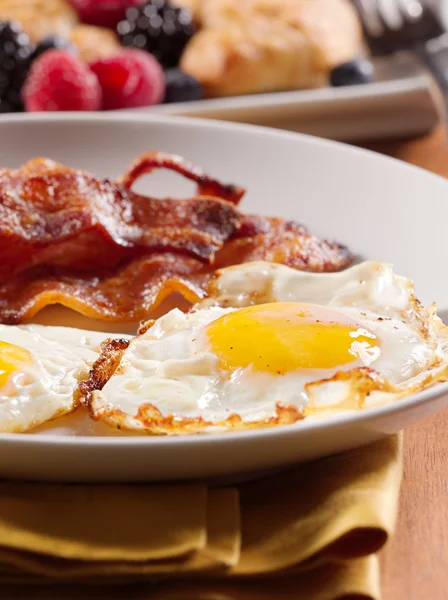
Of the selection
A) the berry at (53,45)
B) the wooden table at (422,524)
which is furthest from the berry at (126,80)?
the wooden table at (422,524)

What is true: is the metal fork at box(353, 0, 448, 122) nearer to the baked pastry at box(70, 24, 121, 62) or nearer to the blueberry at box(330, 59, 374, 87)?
the blueberry at box(330, 59, 374, 87)

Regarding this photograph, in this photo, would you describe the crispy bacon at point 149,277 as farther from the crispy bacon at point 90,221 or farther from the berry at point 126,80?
the berry at point 126,80

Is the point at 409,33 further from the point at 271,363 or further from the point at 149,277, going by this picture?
the point at 271,363

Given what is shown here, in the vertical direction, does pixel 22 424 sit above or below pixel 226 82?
below

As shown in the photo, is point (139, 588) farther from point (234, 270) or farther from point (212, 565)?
point (234, 270)

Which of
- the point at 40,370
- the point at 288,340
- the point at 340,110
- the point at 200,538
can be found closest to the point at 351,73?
the point at 340,110

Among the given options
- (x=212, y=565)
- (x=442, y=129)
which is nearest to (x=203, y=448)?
(x=212, y=565)
